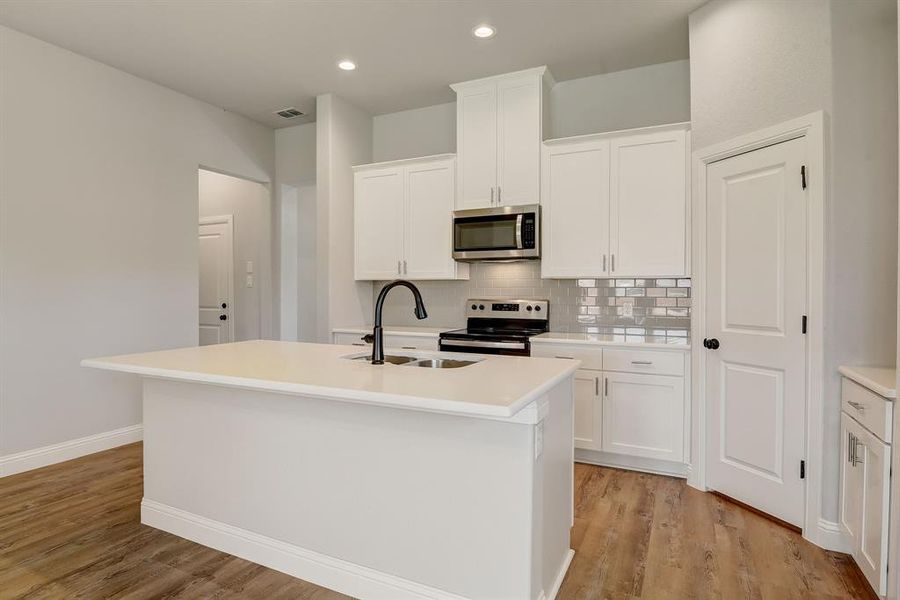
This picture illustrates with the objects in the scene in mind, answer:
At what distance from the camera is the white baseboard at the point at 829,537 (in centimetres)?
232

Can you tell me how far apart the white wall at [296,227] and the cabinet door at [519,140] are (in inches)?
85.3

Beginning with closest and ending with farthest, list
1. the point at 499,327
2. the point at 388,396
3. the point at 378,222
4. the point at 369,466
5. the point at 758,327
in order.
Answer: the point at 388,396, the point at 369,466, the point at 758,327, the point at 499,327, the point at 378,222

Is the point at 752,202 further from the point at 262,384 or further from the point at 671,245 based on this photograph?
the point at 262,384

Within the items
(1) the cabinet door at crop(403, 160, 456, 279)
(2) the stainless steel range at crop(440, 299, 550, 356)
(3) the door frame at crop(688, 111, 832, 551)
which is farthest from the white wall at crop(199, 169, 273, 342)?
(3) the door frame at crop(688, 111, 832, 551)

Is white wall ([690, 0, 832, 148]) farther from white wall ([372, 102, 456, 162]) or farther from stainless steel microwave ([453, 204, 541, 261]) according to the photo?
white wall ([372, 102, 456, 162])

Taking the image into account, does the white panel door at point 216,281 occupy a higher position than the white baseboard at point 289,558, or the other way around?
the white panel door at point 216,281

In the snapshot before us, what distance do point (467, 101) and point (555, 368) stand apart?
2.83 meters

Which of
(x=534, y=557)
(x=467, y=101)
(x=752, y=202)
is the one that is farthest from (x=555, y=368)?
(x=467, y=101)

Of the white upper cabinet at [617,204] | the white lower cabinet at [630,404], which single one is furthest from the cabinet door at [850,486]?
the white upper cabinet at [617,204]

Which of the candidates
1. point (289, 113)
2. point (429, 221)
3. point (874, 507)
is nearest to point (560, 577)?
point (874, 507)

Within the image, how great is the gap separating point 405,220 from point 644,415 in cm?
247

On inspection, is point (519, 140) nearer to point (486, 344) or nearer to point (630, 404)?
point (486, 344)

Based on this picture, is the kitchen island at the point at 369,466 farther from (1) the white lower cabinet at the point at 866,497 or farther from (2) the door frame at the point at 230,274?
(2) the door frame at the point at 230,274

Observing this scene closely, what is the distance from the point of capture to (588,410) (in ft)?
11.3
